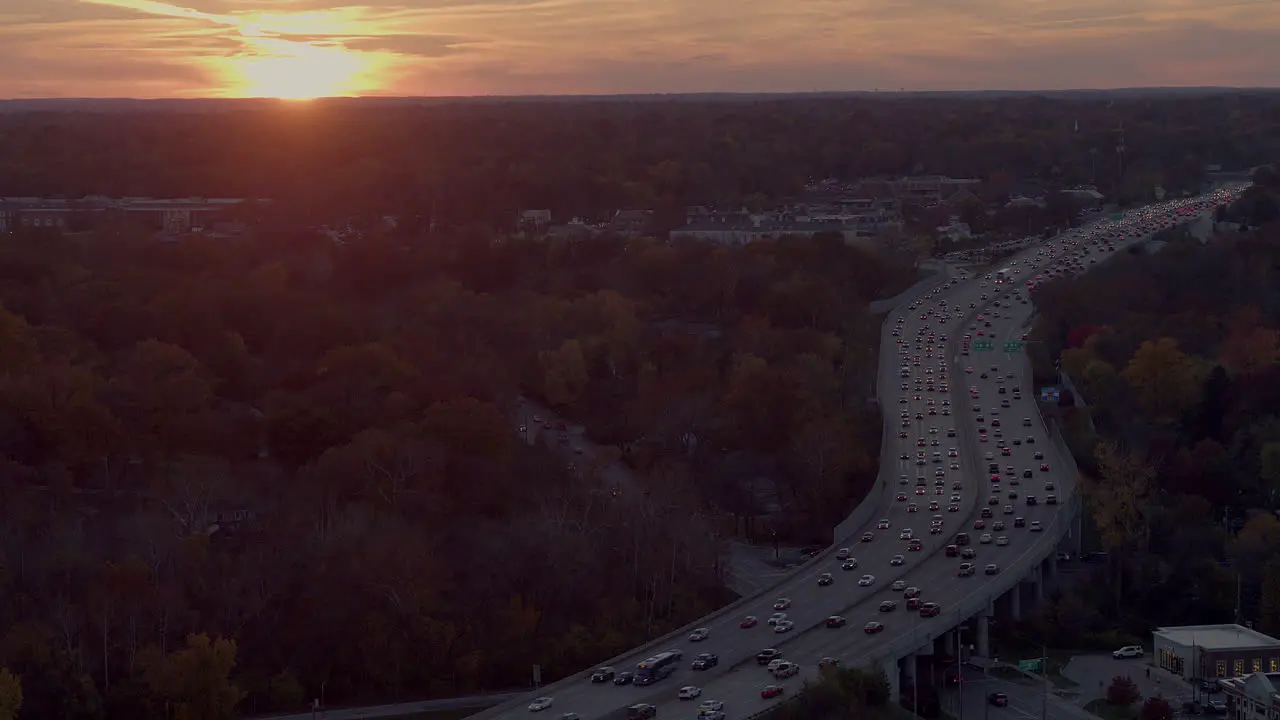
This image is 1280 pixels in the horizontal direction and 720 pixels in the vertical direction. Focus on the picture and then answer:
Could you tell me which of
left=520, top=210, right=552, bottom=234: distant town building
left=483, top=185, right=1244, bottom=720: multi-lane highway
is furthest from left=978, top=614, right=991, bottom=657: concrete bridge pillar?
left=520, top=210, right=552, bottom=234: distant town building

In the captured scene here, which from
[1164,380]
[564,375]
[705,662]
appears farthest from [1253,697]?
[564,375]

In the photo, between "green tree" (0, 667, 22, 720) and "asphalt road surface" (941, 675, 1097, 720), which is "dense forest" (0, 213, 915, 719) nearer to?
"green tree" (0, 667, 22, 720)

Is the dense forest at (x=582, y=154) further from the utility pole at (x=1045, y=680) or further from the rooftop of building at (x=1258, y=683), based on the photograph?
the rooftop of building at (x=1258, y=683)

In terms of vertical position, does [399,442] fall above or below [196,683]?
above

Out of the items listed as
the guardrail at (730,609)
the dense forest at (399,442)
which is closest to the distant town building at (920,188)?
the dense forest at (399,442)

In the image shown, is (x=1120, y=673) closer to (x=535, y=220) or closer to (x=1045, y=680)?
(x=1045, y=680)

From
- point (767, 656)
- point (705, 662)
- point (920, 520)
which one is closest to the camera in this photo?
point (705, 662)
